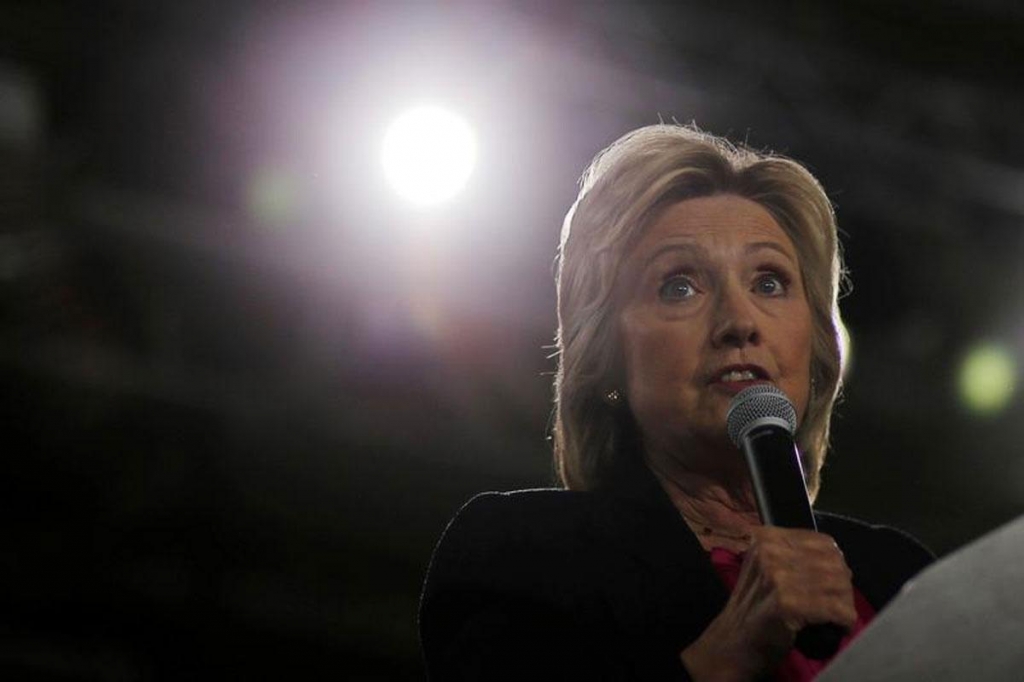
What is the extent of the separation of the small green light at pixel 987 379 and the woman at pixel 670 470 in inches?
129

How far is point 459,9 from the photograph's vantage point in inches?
170

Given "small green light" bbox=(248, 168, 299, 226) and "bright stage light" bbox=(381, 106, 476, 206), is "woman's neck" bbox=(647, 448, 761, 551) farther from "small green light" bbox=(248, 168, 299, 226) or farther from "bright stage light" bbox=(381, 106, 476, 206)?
"small green light" bbox=(248, 168, 299, 226)

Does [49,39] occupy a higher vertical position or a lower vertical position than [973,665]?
higher

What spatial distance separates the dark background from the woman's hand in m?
3.42

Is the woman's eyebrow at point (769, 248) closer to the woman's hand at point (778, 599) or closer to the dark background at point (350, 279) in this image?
the woman's hand at point (778, 599)

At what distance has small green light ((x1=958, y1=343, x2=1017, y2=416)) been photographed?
4.88 meters

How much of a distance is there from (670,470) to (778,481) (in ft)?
1.40

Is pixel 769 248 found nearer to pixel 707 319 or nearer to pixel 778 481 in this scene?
pixel 707 319

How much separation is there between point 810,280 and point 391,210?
310 cm

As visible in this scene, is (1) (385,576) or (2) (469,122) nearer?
(2) (469,122)

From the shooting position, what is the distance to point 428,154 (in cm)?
449

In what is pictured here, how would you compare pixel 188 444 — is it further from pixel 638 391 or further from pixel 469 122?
pixel 638 391

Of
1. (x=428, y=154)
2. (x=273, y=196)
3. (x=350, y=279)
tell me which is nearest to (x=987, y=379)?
(x=428, y=154)

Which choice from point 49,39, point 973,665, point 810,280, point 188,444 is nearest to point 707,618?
point 810,280
